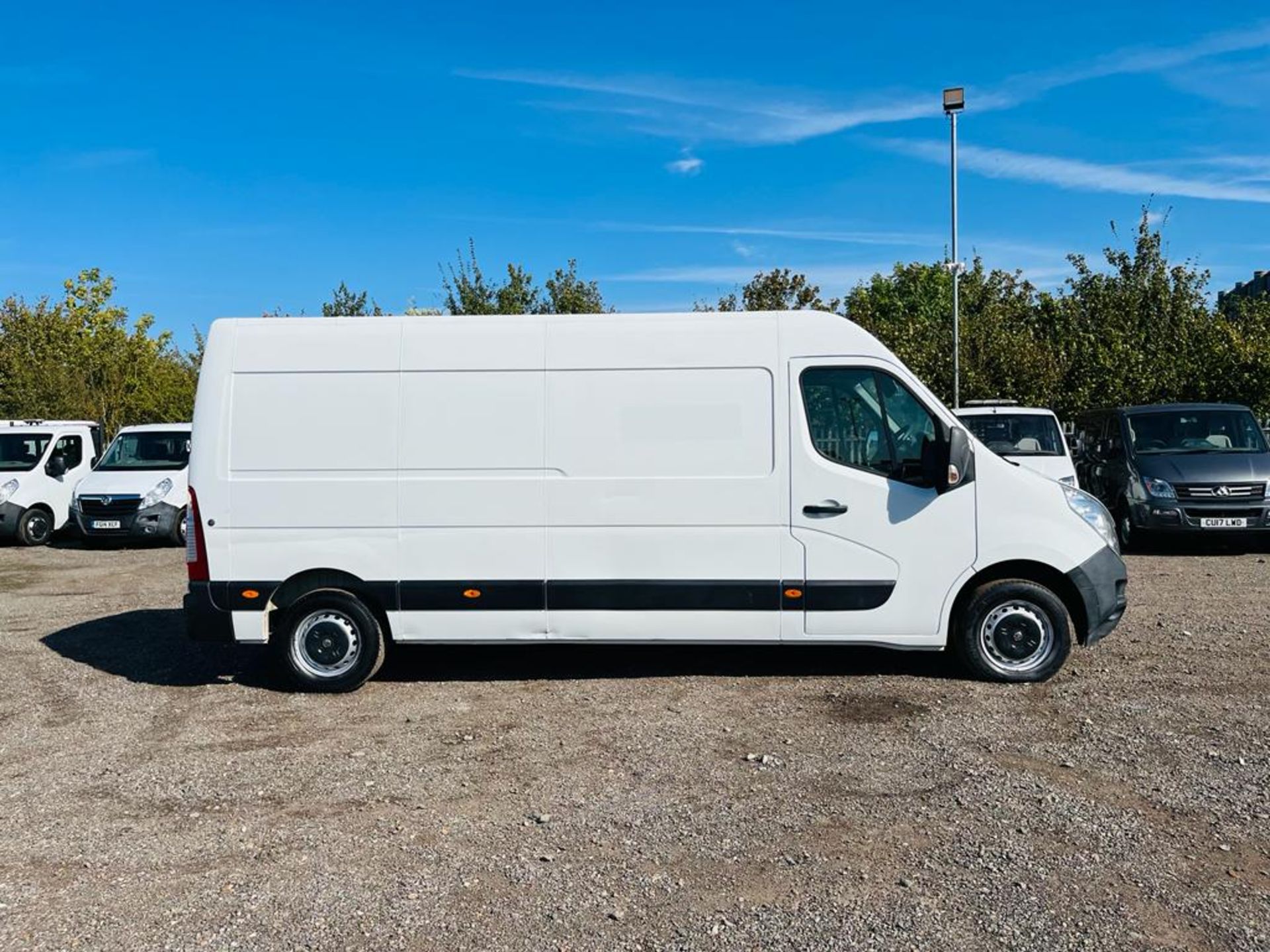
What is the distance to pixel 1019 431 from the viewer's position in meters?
14.3

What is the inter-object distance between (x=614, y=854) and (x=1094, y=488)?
43.8 ft

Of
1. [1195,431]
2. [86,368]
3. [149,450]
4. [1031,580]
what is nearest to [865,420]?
[1031,580]

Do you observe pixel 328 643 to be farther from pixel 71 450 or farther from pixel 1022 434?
pixel 71 450

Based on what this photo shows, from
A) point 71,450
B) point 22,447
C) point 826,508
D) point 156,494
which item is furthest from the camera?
point 71,450

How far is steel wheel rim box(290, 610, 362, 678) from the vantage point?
7.02 m


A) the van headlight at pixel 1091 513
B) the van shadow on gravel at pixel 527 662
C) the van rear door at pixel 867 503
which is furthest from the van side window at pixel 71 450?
the van headlight at pixel 1091 513

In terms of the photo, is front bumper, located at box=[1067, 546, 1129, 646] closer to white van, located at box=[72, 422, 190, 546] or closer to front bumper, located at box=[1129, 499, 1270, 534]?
front bumper, located at box=[1129, 499, 1270, 534]

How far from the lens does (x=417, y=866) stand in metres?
4.31

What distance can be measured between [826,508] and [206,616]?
4043 mm

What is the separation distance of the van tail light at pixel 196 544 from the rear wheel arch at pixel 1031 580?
15.8 ft

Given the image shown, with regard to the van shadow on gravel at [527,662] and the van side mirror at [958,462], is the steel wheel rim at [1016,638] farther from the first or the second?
the van side mirror at [958,462]

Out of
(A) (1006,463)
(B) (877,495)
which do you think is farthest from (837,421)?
(A) (1006,463)

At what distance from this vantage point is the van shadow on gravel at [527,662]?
7.42 metres

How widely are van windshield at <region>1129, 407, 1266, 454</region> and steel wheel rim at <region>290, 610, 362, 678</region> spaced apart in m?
11.2
